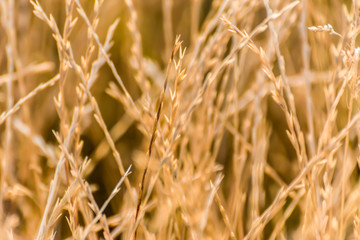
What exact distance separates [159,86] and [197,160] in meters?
0.47

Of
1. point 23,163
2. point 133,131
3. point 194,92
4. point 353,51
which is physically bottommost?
point 133,131

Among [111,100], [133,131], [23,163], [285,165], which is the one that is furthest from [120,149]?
[285,165]

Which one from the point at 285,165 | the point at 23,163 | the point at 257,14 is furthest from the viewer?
the point at 257,14

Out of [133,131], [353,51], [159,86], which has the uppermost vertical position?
[353,51]

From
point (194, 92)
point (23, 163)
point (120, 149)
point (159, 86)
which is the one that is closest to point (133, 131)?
point (120, 149)

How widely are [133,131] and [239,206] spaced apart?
2.48 ft

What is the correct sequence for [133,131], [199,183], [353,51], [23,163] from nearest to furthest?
[353,51]
[199,183]
[23,163]
[133,131]

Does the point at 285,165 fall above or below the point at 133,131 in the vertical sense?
below

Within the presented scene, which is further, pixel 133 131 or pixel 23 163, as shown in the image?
pixel 133 131

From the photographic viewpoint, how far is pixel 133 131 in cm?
155

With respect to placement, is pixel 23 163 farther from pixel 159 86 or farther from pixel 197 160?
pixel 197 160

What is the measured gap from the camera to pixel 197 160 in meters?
0.92

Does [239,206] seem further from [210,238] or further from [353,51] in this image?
[353,51]

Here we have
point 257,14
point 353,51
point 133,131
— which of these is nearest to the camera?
point 353,51
